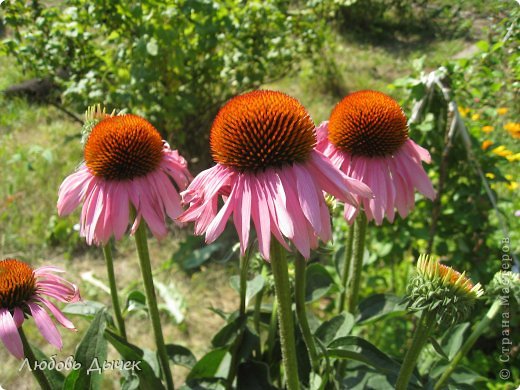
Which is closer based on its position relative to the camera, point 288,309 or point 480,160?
point 288,309

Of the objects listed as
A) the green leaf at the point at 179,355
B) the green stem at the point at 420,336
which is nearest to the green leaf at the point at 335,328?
the green stem at the point at 420,336

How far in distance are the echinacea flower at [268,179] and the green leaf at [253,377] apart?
414mm

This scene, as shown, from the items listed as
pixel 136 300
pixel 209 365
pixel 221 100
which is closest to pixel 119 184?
pixel 136 300

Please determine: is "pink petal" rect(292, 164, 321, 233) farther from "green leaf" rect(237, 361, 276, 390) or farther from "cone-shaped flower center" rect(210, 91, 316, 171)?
"green leaf" rect(237, 361, 276, 390)

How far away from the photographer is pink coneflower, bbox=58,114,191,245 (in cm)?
82

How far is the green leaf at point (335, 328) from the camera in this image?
918 mm

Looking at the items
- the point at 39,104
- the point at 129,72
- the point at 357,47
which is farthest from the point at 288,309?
the point at 357,47

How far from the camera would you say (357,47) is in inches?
135

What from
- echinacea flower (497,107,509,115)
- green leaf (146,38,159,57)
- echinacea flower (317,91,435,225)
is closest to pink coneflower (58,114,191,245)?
echinacea flower (317,91,435,225)

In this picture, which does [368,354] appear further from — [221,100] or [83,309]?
[221,100]

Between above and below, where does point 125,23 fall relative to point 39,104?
above

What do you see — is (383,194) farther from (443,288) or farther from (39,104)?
(39,104)

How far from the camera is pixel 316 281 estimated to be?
3.51 feet

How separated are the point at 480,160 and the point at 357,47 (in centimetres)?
226
